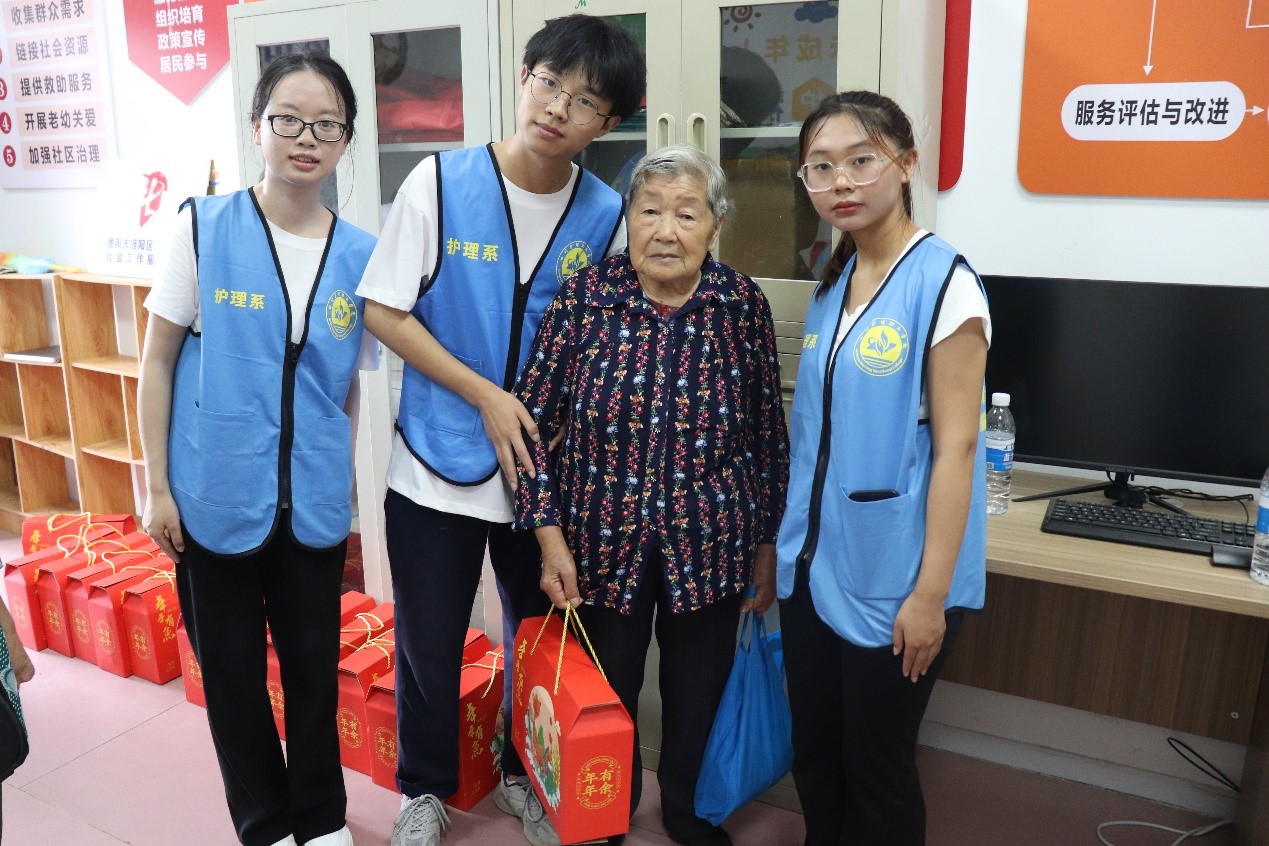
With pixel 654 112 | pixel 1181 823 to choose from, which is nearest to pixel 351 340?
pixel 654 112

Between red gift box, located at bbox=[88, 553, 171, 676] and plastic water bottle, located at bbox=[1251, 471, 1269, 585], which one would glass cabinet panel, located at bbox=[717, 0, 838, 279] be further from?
red gift box, located at bbox=[88, 553, 171, 676]

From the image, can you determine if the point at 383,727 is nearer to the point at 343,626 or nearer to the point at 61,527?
the point at 343,626

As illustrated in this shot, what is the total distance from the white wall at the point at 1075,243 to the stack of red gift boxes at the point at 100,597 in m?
2.25

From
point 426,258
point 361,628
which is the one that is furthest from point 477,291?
point 361,628

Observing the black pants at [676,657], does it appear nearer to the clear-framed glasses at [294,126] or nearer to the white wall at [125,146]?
the clear-framed glasses at [294,126]

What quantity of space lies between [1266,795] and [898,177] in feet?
4.47

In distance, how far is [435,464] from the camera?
177 cm

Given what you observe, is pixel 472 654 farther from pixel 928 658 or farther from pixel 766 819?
pixel 928 658

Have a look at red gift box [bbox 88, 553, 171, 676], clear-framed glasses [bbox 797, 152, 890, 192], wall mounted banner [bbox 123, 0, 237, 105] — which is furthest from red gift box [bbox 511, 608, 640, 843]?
wall mounted banner [bbox 123, 0, 237, 105]

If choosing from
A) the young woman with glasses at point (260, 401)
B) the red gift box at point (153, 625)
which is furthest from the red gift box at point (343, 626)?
the young woman with glasses at point (260, 401)

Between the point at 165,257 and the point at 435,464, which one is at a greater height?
the point at 165,257

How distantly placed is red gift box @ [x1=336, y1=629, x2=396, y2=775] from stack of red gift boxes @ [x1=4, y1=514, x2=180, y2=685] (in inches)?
28.6

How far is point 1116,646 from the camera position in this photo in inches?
86.1

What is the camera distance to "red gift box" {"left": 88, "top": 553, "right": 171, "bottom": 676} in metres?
2.73
